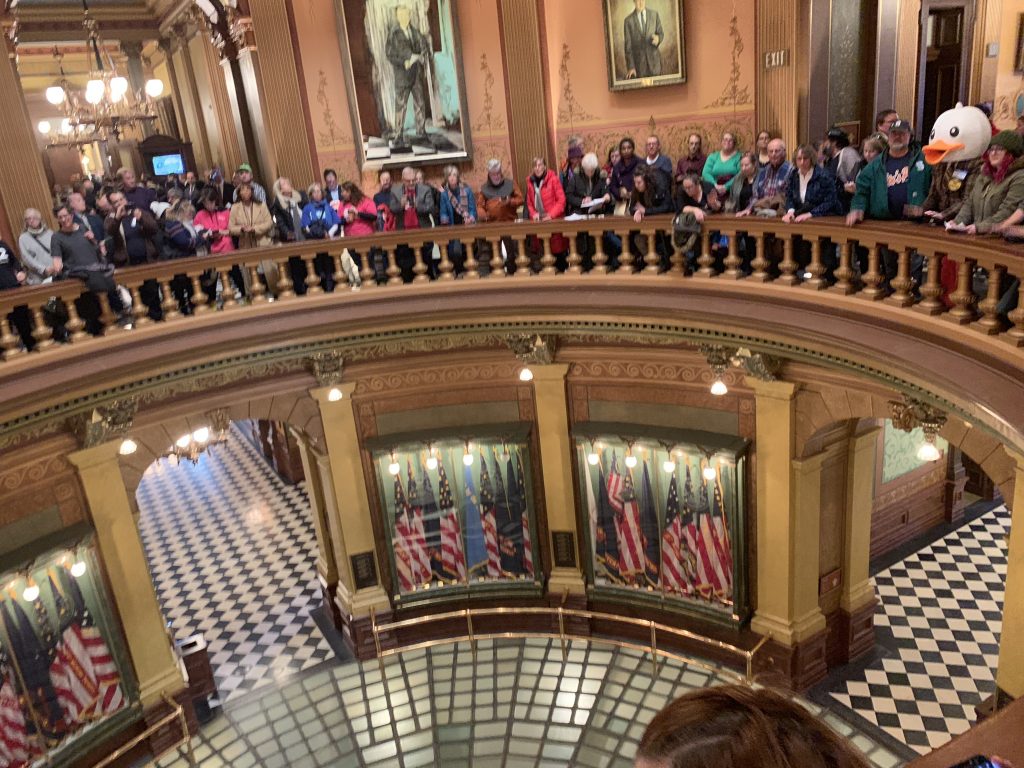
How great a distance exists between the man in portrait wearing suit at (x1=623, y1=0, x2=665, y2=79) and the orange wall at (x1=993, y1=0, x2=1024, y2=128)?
4175mm

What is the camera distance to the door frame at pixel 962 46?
10.8 m

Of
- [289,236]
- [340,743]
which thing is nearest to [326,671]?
[340,743]

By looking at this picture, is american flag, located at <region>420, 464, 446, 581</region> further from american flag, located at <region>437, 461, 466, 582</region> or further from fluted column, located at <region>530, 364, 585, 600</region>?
fluted column, located at <region>530, 364, 585, 600</region>

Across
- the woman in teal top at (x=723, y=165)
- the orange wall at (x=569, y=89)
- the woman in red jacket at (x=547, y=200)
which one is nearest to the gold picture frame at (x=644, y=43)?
the orange wall at (x=569, y=89)

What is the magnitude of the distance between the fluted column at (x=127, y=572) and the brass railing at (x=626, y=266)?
4.73 feet

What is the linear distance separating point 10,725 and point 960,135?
10.6 metres

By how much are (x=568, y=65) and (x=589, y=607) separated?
727 cm

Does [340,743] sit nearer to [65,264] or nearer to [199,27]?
[65,264]

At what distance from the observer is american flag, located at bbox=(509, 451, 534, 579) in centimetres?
1077

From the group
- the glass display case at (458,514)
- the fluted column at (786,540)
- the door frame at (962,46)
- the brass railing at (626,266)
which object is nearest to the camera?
the brass railing at (626,266)

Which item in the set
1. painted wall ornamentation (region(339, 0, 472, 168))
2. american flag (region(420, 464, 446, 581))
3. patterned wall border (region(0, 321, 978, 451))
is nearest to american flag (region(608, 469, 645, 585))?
patterned wall border (region(0, 321, 978, 451))

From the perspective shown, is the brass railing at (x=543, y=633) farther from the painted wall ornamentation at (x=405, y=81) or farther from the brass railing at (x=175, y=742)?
the painted wall ornamentation at (x=405, y=81)

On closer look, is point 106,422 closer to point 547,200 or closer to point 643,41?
point 547,200

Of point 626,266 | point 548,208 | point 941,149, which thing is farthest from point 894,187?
point 548,208
